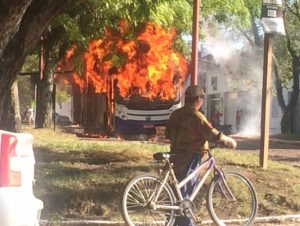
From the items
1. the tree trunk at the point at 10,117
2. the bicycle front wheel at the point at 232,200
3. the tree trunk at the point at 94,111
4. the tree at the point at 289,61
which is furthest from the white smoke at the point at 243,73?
the bicycle front wheel at the point at 232,200

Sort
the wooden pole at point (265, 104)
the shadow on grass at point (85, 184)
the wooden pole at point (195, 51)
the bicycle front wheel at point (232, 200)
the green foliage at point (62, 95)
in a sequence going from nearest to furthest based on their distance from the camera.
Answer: the bicycle front wheel at point (232, 200), the shadow on grass at point (85, 184), the wooden pole at point (195, 51), the wooden pole at point (265, 104), the green foliage at point (62, 95)

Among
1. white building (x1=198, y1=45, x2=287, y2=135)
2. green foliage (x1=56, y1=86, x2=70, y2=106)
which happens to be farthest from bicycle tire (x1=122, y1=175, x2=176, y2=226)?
green foliage (x1=56, y1=86, x2=70, y2=106)

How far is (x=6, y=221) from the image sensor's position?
4555 mm

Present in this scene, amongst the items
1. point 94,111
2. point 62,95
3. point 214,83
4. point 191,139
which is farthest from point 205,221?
point 62,95

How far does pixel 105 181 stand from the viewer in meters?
9.40

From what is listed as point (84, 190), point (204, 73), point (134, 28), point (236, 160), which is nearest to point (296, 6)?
point (134, 28)

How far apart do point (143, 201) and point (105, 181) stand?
6.81ft

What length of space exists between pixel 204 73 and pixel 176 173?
163 ft

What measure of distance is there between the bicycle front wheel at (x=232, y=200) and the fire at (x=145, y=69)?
12.1 metres

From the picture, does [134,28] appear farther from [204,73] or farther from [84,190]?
[204,73]

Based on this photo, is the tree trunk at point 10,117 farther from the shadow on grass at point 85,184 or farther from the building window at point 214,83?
the building window at point 214,83

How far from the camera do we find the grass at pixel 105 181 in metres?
8.62

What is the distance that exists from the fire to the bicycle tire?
12.6m

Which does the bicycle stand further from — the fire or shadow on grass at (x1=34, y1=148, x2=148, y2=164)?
the fire
